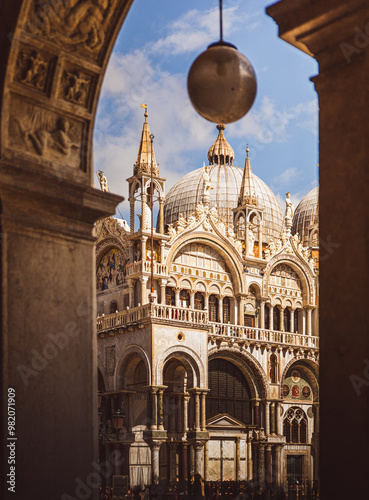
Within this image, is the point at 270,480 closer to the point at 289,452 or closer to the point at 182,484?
the point at 289,452

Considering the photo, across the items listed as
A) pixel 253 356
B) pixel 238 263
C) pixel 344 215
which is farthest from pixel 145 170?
pixel 344 215

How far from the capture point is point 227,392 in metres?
29.8

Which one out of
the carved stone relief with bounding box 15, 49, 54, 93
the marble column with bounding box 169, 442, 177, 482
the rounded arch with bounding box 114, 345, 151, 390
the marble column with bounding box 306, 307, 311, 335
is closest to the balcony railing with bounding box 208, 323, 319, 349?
the marble column with bounding box 306, 307, 311, 335

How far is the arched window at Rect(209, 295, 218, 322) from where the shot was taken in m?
30.6

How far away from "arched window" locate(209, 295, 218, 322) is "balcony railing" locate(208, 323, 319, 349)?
1.12 m

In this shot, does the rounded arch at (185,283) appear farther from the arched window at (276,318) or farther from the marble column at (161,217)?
the arched window at (276,318)

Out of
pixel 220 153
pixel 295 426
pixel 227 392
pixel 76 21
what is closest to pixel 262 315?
pixel 227 392

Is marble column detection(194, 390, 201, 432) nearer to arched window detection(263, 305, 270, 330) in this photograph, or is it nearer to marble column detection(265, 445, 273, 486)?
marble column detection(265, 445, 273, 486)

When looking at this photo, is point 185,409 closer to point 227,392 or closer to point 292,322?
point 227,392

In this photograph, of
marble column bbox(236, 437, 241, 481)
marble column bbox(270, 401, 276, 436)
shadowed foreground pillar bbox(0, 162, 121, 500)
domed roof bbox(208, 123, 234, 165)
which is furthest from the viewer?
domed roof bbox(208, 123, 234, 165)

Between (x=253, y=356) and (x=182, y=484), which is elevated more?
(x=253, y=356)

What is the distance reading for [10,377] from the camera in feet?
17.8

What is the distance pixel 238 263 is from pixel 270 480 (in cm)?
870

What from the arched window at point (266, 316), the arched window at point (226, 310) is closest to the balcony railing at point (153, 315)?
the arched window at point (226, 310)
